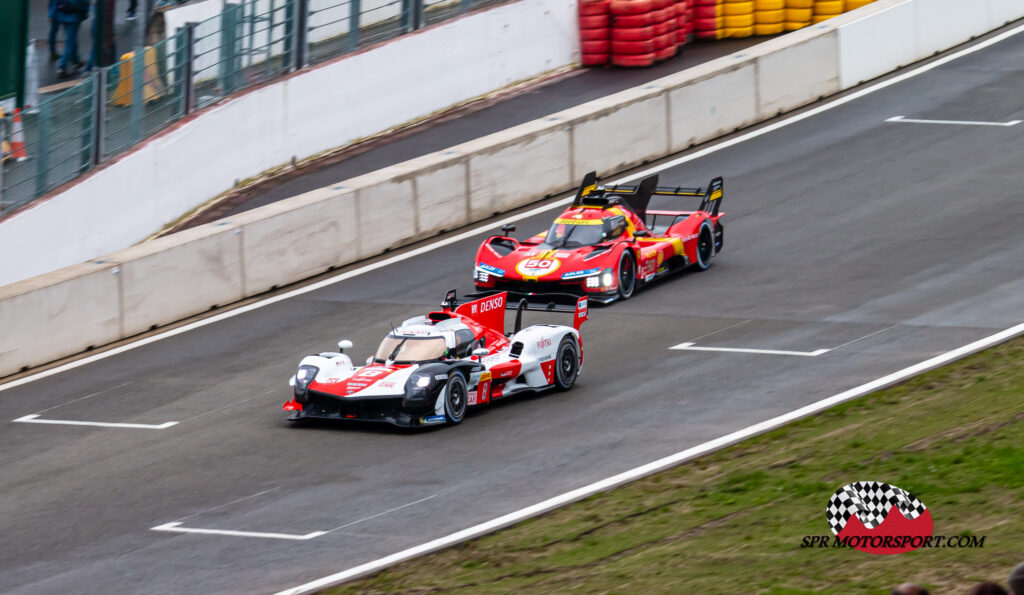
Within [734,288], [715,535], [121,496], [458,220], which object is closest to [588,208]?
[734,288]

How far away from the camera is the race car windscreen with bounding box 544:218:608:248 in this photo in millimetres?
23062

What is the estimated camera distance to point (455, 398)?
17.5 meters

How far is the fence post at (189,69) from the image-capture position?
27438 mm

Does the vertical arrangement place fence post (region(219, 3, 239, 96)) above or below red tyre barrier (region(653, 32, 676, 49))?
above

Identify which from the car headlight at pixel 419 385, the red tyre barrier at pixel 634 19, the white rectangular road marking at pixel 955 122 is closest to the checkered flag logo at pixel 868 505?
the car headlight at pixel 419 385

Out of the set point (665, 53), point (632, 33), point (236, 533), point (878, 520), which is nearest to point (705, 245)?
point (632, 33)

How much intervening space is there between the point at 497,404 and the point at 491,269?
4597mm

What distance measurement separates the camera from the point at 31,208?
2442 cm

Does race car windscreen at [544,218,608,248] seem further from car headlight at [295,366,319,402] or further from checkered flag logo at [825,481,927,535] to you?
checkered flag logo at [825,481,927,535]

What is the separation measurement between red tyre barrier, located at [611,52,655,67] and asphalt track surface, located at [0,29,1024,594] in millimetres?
4626

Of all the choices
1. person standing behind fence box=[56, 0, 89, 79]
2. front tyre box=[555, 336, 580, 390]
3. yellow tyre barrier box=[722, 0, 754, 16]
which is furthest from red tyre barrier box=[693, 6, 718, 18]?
front tyre box=[555, 336, 580, 390]

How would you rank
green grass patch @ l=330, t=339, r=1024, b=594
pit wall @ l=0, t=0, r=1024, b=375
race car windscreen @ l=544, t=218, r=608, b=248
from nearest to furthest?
green grass patch @ l=330, t=339, r=1024, b=594 → pit wall @ l=0, t=0, r=1024, b=375 → race car windscreen @ l=544, t=218, r=608, b=248

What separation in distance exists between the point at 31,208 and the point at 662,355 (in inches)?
401

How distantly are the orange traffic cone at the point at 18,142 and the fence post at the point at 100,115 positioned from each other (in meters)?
1.37
